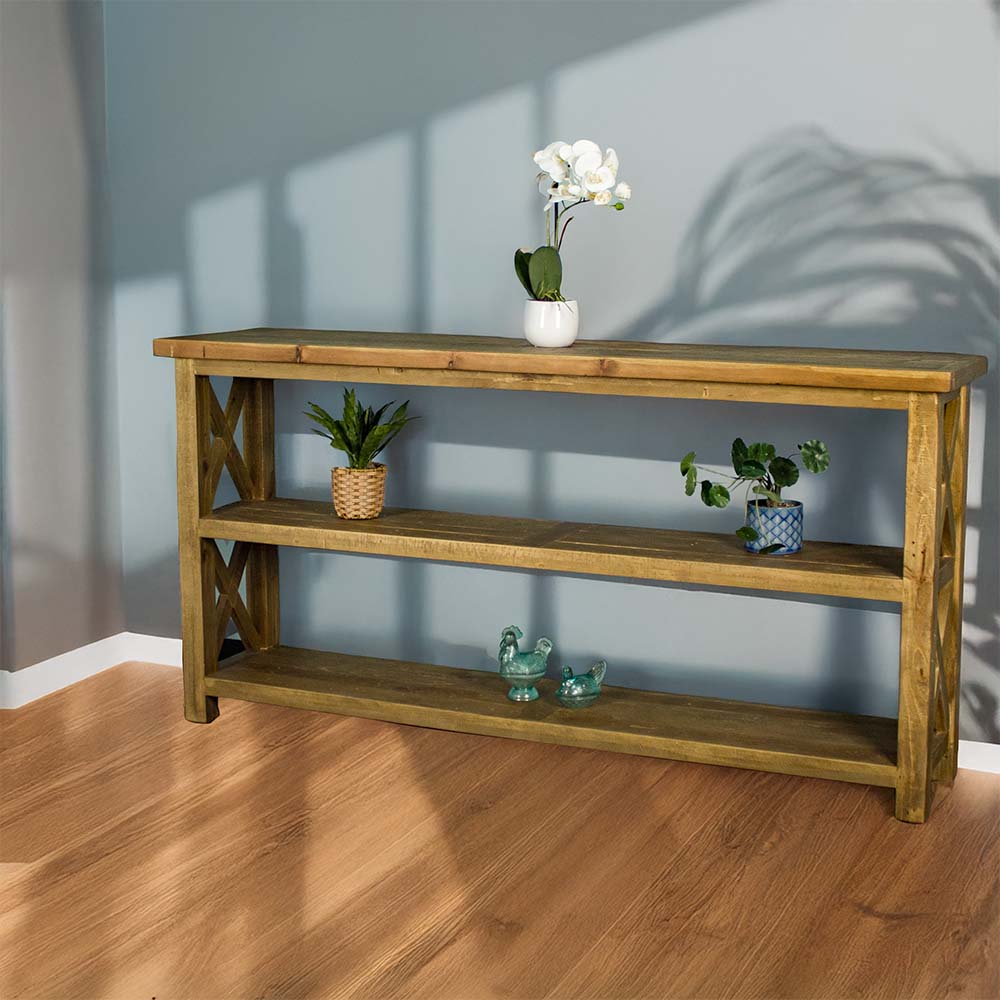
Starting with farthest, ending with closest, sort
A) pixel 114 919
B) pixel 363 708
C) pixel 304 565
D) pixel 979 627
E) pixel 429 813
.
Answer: pixel 304 565 < pixel 363 708 < pixel 979 627 < pixel 429 813 < pixel 114 919

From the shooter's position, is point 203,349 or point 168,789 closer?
point 168,789

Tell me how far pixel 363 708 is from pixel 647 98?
1631 mm

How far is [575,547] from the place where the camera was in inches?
120

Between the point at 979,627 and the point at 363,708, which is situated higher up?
the point at 979,627

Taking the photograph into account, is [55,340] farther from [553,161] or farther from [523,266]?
[553,161]

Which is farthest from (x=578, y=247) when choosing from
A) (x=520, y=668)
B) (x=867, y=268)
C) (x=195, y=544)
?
(x=195, y=544)

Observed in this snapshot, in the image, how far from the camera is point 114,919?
237 centimetres

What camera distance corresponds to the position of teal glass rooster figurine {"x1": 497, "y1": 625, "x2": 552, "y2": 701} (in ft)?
10.6

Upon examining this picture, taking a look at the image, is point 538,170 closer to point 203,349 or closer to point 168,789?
point 203,349

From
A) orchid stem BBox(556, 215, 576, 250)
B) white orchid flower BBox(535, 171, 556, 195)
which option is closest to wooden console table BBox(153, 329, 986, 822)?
orchid stem BBox(556, 215, 576, 250)

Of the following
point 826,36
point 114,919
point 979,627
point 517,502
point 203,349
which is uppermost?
point 826,36

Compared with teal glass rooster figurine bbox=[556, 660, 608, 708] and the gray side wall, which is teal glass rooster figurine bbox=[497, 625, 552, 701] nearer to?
teal glass rooster figurine bbox=[556, 660, 608, 708]

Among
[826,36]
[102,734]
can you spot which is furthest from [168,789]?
[826,36]

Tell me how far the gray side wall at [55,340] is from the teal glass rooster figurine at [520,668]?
1.32 m
